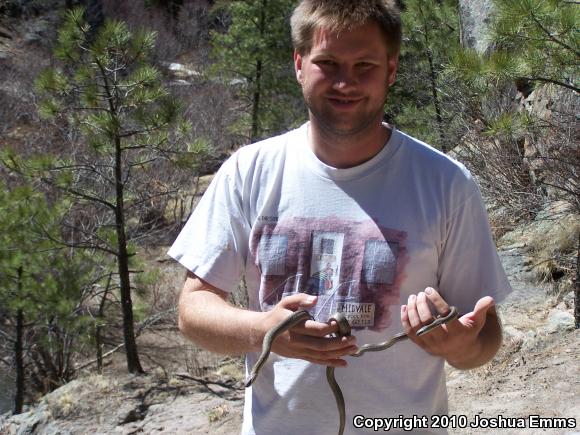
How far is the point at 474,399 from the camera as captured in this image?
4.50m

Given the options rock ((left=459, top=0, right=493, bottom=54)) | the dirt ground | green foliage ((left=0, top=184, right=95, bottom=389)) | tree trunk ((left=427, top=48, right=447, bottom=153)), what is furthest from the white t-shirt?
rock ((left=459, top=0, right=493, bottom=54))

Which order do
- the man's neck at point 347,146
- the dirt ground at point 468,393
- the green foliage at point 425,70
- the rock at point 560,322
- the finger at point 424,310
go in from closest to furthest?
the finger at point 424,310 < the man's neck at point 347,146 < the dirt ground at point 468,393 < the rock at point 560,322 < the green foliage at point 425,70

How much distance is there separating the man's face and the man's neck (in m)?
0.02

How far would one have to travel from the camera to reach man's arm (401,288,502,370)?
4.00 feet

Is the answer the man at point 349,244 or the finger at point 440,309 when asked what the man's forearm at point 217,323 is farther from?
the finger at point 440,309

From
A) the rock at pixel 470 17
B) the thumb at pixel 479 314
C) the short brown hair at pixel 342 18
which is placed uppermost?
the rock at pixel 470 17

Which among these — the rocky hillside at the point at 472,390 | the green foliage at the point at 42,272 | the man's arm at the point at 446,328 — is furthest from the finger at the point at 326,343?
the green foliage at the point at 42,272

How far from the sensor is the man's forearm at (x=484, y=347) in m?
1.33

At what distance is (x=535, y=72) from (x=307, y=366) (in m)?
3.44

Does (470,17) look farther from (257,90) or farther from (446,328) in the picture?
(446,328)

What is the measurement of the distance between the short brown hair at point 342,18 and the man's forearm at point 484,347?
538 millimetres

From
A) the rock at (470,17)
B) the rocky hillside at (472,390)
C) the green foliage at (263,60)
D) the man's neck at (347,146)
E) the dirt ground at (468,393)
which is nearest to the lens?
the man's neck at (347,146)

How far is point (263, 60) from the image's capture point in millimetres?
12539

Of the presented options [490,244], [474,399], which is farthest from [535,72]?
[490,244]
